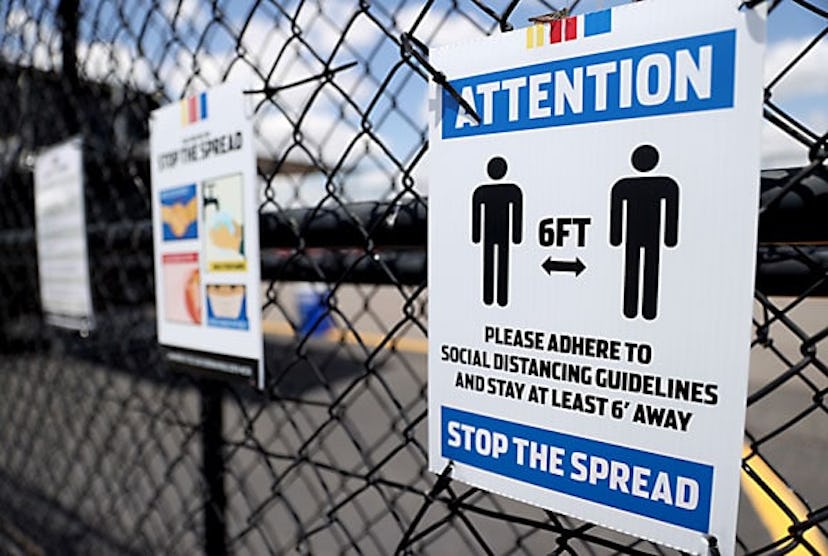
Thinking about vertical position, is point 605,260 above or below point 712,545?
above

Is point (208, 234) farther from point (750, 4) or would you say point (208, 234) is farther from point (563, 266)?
point (750, 4)

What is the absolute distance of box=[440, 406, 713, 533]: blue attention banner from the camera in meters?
0.44

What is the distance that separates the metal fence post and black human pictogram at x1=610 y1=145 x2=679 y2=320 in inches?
29.7

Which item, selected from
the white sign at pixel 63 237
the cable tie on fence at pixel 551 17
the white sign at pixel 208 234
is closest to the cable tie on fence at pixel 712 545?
the cable tie on fence at pixel 551 17

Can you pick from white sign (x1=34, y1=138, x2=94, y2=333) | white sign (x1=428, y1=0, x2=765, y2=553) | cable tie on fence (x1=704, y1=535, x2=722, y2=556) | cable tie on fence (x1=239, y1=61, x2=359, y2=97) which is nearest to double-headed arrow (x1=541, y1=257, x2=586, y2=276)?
white sign (x1=428, y1=0, x2=765, y2=553)

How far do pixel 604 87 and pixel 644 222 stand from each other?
103mm

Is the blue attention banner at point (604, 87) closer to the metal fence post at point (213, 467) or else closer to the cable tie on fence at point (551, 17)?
the cable tie on fence at point (551, 17)

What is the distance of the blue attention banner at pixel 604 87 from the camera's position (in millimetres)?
403

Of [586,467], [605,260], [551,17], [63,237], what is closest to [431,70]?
[551,17]

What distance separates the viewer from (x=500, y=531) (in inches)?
85.7

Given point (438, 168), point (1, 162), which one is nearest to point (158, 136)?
point (438, 168)

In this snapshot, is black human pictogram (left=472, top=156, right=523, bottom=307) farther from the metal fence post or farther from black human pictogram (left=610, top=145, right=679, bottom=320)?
the metal fence post

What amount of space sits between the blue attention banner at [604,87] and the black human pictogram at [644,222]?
0.13ft

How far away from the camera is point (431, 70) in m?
0.53
